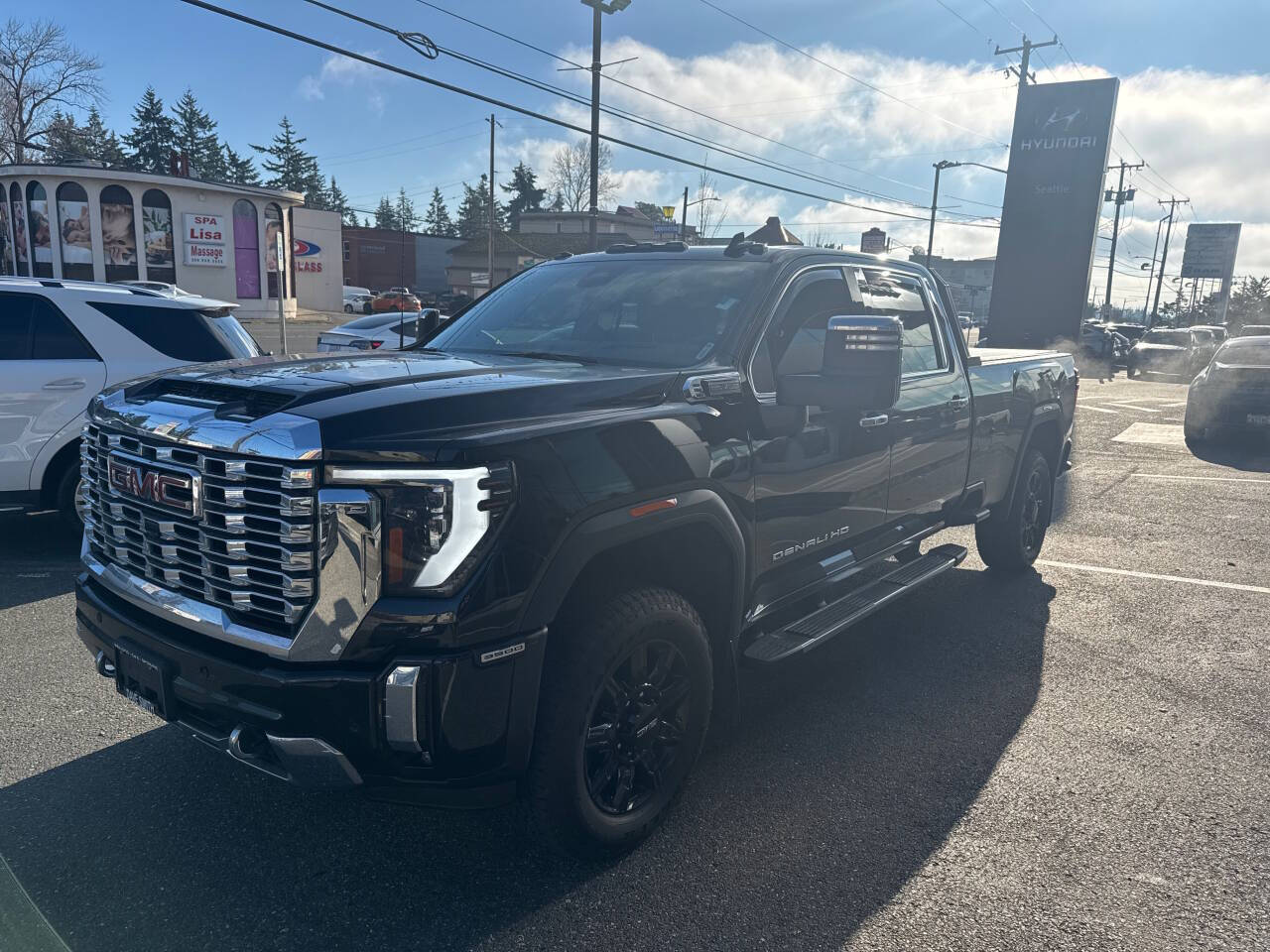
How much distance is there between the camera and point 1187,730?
4109mm

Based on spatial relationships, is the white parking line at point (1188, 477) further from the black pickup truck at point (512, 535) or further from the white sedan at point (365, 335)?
the white sedan at point (365, 335)

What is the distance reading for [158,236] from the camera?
3638 centimetres

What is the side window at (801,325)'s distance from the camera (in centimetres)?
358

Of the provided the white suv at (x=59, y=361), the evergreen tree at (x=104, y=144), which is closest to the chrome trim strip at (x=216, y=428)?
the white suv at (x=59, y=361)

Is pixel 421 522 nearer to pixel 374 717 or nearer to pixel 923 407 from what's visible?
pixel 374 717

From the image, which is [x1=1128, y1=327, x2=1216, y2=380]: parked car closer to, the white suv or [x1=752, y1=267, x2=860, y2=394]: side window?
[x1=752, y1=267, x2=860, y2=394]: side window

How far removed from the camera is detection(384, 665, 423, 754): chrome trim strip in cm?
230

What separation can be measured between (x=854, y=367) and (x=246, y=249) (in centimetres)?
4080

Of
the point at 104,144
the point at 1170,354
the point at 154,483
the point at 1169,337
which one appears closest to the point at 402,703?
the point at 154,483

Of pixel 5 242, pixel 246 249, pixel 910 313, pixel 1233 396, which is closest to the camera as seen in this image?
pixel 910 313

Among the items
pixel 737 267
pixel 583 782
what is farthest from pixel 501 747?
pixel 737 267

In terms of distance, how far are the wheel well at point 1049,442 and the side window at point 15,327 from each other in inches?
268

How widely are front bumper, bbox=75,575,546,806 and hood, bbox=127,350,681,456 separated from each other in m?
0.60

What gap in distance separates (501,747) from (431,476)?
767mm
